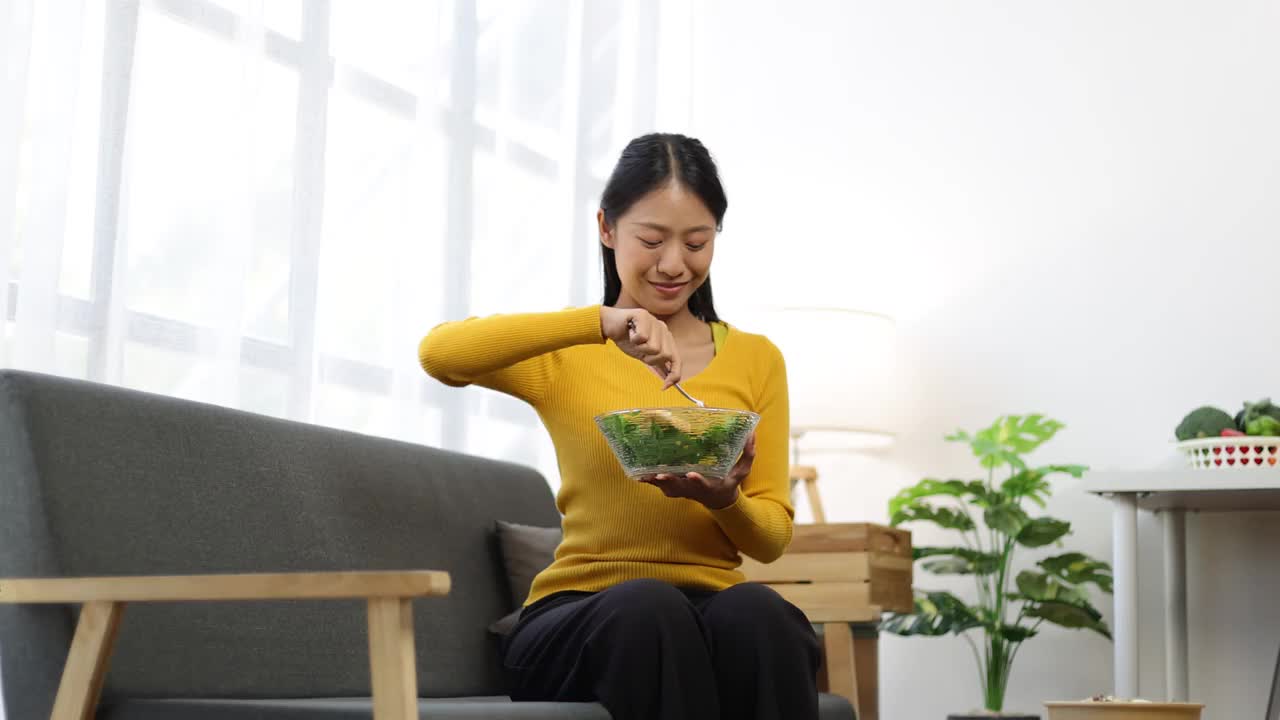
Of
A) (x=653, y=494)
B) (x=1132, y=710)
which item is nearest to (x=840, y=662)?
(x=1132, y=710)

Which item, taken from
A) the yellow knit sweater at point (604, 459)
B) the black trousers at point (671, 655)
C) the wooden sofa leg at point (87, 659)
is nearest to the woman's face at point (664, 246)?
the yellow knit sweater at point (604, 459)

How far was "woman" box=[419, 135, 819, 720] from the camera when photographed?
163 centimetres

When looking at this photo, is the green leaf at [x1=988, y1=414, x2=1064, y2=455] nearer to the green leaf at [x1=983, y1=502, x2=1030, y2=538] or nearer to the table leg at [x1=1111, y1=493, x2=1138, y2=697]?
the green leaf at [x1=983, y1=502, x2=1030, y2=538]

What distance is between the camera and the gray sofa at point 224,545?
62.7 inches

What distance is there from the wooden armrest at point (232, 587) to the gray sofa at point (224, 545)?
114 mm

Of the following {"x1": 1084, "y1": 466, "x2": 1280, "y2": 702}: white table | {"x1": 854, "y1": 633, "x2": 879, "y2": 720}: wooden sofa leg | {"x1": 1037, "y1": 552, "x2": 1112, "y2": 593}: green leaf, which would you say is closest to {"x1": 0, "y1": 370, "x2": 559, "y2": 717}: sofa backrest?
{"x1": 854, "y1": 633, "x2": 879, "y2": 720}: wooden sofa leg

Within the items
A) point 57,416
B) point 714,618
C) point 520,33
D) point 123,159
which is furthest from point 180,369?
point 520,33

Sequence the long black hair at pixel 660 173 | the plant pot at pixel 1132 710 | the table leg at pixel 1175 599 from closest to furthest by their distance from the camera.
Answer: the long black hair at pixel 660 173
the plant pot at pixel 1132 710
the table leg at pixel 1175 599

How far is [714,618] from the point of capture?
1715 mm

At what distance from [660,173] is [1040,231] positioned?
1.98 m

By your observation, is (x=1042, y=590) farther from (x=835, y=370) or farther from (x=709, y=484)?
(x=709, y=484)

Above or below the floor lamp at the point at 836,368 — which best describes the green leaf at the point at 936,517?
below

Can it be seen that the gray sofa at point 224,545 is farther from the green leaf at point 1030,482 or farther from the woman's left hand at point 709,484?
the green leaf at point 1030,482

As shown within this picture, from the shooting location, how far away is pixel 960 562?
3.34 metres
